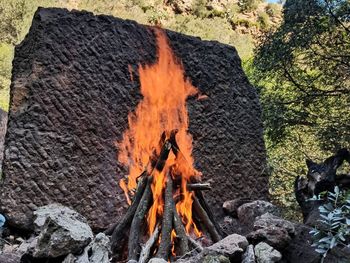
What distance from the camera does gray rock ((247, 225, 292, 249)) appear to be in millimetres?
2484

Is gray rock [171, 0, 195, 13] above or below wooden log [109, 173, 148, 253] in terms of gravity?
above

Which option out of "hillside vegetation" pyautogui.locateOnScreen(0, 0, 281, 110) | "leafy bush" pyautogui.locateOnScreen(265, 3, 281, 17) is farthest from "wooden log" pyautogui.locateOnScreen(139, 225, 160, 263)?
"leafy bush" pyautogui.locateOnScreen(265, 3, 281, 17)

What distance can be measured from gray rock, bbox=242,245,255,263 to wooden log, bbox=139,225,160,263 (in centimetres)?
59

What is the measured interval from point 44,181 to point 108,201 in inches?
22.3

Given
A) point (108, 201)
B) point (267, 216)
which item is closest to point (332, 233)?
point (267, 216)

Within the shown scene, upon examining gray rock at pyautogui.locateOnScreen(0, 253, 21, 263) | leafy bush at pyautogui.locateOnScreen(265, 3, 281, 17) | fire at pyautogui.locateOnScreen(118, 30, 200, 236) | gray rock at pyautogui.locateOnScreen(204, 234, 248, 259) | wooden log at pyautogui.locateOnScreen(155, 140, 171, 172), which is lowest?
gray rock at pyautogui.locateOnScreen(0, 253, 21, 263)

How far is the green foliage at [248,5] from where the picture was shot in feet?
71.4

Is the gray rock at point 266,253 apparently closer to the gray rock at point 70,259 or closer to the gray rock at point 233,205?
the gray rock at point 70,259

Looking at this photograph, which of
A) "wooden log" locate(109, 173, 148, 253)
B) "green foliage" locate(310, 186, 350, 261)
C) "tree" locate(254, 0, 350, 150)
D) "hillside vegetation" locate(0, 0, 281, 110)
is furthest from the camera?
"hillside vegetation" locate(0, 0, 281, 110)

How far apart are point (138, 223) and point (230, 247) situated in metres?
0.74

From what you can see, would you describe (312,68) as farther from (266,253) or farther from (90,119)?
(266,253)

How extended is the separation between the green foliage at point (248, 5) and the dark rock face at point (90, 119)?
1823 cm

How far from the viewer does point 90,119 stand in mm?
3764

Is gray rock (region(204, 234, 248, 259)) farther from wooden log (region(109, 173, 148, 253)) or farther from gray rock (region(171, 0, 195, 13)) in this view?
gray rock (region(171, 0, 195, 13))
